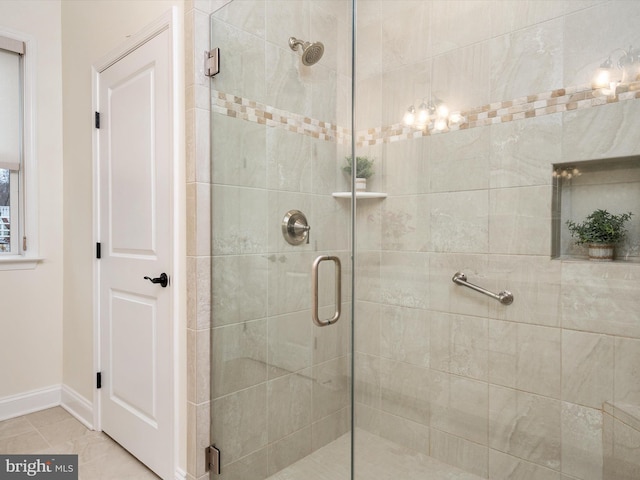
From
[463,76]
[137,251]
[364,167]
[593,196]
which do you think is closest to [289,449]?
[137,251]

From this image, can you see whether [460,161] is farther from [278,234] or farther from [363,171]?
[278,234]

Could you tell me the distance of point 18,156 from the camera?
2574 millimetres

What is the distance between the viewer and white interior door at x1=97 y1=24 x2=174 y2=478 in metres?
1.81

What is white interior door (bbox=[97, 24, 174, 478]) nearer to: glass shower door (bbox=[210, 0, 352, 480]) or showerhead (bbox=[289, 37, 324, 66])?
glass shower door (bbox=[210, 0, 352, 480])

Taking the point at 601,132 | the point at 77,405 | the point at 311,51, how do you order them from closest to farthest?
the point at 311,51
the point at 601,132
the point at 77,405

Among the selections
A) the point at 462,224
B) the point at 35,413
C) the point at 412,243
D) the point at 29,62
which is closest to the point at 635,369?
the point at 462,224

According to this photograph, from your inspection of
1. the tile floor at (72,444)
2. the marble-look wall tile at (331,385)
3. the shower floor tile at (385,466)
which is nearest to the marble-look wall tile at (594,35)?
the marble-look wall tile at (331,385)

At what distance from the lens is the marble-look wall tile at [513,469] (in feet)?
5.44

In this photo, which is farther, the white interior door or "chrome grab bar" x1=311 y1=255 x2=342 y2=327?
the white interior door

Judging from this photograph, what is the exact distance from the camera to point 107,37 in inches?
85.7

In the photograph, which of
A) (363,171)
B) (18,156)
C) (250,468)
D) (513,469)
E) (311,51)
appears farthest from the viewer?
(18,156)

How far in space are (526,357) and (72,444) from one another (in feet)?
7.63

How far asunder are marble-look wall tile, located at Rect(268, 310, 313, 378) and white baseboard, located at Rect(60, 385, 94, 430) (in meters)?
1.48

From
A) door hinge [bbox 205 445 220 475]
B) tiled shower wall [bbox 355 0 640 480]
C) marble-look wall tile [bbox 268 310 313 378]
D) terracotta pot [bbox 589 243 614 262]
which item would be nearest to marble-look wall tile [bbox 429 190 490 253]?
tiled shower wall [bbox 355 0 640 480]
